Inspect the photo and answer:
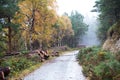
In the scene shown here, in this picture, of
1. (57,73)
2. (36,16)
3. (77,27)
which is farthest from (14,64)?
(77,27)

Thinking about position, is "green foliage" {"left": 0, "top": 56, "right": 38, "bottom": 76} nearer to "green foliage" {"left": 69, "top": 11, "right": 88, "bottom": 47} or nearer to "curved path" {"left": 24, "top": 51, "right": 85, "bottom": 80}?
"curved path" {"left": 24, "top": 51, "right": 85, "bottom": 80}

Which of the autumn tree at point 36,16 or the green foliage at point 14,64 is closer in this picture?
the green foliage at point 14,64

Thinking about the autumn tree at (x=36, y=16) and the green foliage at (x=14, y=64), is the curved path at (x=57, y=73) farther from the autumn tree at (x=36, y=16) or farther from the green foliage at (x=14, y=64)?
the autumn tree at (x=36, y=16)

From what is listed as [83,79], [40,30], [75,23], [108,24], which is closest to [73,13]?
[75,23]

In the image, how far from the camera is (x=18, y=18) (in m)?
31.4

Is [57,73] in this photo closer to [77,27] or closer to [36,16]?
[36,16]

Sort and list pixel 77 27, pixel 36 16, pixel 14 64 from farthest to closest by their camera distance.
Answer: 1. pixel 77 27
2. pixel 36 16
3. pixel 14 64

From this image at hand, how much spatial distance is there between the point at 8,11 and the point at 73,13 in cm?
6614

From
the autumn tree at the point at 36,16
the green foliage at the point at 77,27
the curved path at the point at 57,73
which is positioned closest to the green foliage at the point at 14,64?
the curved path at the point at 57,73

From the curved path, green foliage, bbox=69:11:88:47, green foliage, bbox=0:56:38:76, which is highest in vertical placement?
green foliage, bbox=69:11:88:47

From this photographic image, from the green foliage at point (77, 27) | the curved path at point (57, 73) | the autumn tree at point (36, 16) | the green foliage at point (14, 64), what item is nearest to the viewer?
the curved path at point (57, 73)

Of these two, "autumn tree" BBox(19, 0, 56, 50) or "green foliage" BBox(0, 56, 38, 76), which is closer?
"green foliage" BBox(0, 56, 38, 76)

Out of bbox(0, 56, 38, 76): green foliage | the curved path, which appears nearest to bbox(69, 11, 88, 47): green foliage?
the curved path

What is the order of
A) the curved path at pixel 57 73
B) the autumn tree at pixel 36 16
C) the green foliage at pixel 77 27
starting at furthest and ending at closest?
the green foliage at pixel 77 27
the autumn tree at pixel 36 16
the curved path at pixel 57 73
